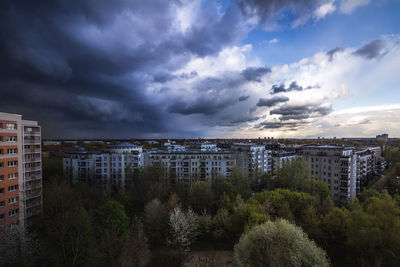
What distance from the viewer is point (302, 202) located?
131ft

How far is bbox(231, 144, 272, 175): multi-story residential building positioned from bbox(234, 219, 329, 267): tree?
44030 mm

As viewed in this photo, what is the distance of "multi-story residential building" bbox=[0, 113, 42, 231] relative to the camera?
34.1 meters

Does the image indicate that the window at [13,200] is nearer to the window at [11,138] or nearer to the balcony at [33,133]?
the window at [11,138]

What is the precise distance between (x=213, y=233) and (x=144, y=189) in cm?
2224

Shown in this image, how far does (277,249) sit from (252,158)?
175 feet

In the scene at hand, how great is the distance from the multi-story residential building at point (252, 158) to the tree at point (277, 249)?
144ft

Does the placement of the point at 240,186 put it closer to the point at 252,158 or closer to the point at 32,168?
the point at 252,158

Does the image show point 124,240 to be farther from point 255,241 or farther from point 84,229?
point 255,241

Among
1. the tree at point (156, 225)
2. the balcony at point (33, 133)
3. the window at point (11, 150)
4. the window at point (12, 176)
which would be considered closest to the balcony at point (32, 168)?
the window at point (12, 176)

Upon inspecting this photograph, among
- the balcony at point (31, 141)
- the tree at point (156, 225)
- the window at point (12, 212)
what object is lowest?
the tree at point (156, 225)

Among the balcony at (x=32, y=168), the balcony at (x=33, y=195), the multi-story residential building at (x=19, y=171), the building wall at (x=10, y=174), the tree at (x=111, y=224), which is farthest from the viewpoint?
the balcony at (x=32, y=168)

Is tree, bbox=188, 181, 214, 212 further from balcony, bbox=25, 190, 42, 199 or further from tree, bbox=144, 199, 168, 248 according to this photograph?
balcony, bbox=25, 190, 42, 199

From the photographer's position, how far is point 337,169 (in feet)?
197

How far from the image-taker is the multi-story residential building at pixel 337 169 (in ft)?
189
